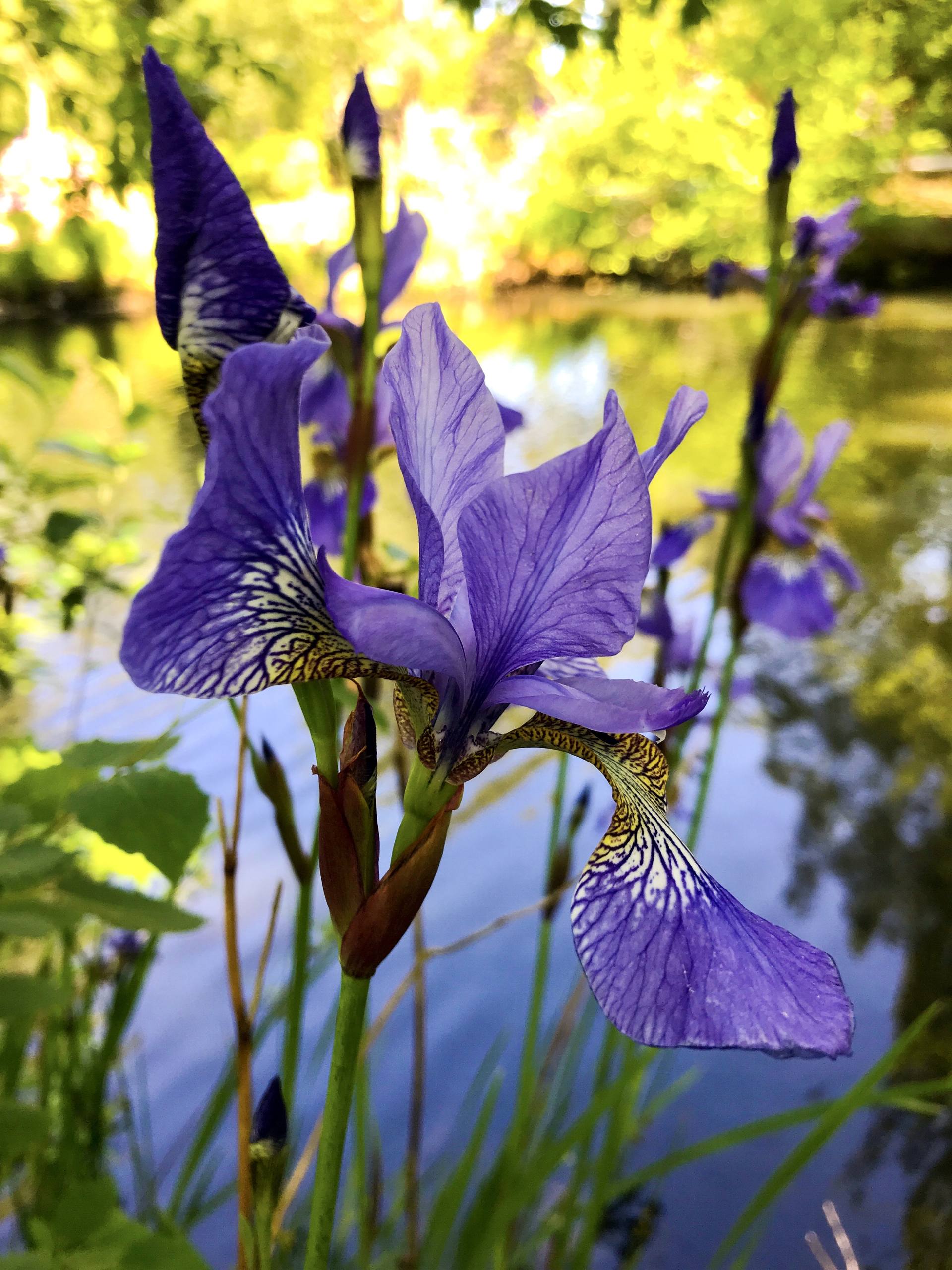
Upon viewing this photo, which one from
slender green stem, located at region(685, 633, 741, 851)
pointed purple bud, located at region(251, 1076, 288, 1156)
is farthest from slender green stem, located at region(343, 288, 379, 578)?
slender green stem, located at region(685, 633, 741, 851)

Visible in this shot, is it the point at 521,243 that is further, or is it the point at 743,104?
the point at 521,243

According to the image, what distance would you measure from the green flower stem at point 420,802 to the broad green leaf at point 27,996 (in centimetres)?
28

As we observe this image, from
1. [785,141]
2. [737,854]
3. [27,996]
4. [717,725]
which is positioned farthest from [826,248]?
[737,854]

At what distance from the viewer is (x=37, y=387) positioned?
87 cm

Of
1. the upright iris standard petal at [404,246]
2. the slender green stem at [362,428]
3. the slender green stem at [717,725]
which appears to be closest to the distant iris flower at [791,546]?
the slender green stem at [717,725]

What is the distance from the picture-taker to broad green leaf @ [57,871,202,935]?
0.47 m

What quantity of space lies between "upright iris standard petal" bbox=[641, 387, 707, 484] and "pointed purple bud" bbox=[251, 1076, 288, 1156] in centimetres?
30

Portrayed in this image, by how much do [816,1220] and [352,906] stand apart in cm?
120

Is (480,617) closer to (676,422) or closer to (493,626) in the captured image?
(493,626)

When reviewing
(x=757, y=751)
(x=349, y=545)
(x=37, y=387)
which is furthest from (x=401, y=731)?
(x=757, y=751)

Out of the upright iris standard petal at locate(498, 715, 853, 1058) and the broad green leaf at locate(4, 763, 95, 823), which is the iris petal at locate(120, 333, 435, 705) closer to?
the upright iris standard petal at locate(498, 715, 853, 1058)

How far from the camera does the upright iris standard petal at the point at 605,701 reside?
0.30 meters

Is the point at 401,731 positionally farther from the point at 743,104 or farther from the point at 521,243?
the point at 521,243

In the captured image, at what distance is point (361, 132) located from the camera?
0.46 meters
